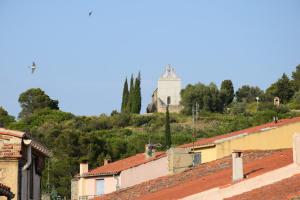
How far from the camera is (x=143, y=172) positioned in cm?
4978

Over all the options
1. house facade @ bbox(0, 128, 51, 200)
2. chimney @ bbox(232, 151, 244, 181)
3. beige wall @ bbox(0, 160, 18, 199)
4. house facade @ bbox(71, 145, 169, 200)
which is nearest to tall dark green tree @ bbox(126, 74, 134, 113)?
house facade @ bbox(71, 145, 169, 200)

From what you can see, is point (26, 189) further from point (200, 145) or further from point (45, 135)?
point (45, 135)

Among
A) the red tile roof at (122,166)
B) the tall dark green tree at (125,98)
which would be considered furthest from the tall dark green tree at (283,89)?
the red tile roof at (122,166)

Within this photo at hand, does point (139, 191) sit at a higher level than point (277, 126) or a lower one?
lower

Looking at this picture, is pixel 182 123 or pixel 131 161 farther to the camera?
pixel 182 123

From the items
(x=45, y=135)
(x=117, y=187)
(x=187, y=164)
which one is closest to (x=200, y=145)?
(x=187, y=164)

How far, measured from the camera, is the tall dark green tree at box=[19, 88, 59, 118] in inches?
5846

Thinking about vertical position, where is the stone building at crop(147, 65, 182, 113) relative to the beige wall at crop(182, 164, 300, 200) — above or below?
above

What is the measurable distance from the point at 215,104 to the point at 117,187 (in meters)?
93.8

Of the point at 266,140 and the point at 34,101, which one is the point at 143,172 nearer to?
the point at 266,140

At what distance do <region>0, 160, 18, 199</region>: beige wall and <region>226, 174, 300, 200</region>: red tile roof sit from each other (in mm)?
5642

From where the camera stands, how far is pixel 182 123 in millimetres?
129750

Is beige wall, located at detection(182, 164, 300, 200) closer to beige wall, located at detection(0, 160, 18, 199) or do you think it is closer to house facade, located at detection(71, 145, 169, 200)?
beige wall, located at detection(0, 160, 18, 199)

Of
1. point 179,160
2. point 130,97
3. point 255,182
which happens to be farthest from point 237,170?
point 130,97
